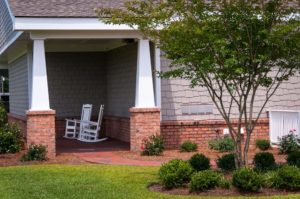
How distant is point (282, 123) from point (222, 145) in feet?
6.92

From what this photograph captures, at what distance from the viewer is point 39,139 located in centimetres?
1473

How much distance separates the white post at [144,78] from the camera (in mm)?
15602

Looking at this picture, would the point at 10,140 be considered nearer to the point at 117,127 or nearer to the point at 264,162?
the point at 117,127

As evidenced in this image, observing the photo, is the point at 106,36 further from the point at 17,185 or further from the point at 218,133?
the point at 17,185

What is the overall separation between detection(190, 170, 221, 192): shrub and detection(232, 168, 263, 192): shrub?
0.36 metres

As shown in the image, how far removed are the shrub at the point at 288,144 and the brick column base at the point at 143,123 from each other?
3.22 metres

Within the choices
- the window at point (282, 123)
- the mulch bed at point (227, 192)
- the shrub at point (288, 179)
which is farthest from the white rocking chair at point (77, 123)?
the shrub at point (288, 179)

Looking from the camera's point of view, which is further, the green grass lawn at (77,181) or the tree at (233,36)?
the tree at (233,36)

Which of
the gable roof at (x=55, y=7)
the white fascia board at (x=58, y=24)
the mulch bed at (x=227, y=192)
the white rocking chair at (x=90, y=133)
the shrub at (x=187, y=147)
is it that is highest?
the gable roof at (x=55, y=7)

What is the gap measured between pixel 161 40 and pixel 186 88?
622 centimetres

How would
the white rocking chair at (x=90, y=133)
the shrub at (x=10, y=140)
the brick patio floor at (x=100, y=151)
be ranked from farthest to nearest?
the white rocking chair at (x=90, y=133), the shrub at (x=10, y=140), the brick patio floor at (x=100, y=151)

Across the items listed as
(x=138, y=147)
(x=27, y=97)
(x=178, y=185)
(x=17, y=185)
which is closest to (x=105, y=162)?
(x=138, y=147)

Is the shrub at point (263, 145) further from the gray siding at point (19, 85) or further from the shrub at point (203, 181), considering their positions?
the gray siding at point (19, 85)

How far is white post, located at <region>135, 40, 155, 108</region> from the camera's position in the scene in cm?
1560
